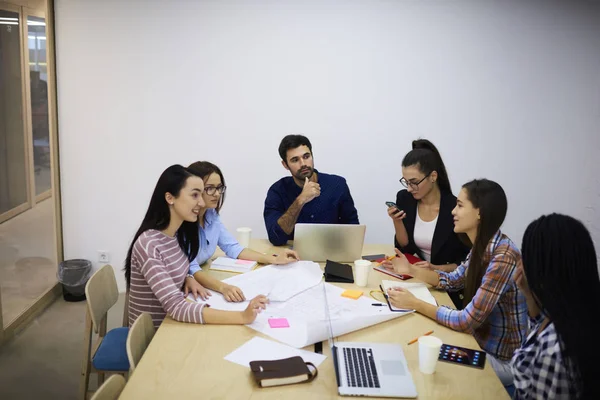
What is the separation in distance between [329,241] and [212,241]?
60 centimetres

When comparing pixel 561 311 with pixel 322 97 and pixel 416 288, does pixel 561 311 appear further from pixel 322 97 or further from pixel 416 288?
pixel 322 97

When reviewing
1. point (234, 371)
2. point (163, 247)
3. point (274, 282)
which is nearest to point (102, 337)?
A: point (163, 247)

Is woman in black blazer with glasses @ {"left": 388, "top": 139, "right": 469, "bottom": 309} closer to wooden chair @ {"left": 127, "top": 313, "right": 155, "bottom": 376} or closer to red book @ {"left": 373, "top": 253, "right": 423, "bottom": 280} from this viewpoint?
red book @ {"left": 373, "top": 253, "right": 423, "bottom": 280}

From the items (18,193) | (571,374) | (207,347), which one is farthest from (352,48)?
(571,374)

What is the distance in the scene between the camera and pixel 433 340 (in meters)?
1.73

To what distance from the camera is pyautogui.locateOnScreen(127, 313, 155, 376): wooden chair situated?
71.9 inches

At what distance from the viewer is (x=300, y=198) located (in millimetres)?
3123

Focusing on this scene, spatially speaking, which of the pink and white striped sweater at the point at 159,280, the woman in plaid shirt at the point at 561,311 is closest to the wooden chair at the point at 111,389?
the pink and white striped sweater at the point at 159,280

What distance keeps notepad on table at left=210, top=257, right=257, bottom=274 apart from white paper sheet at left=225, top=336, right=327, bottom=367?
0.80 metres

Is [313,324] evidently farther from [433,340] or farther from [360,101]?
[360,101]

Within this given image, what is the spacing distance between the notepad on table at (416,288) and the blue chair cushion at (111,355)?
116 cm

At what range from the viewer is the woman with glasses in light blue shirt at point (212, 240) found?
2.47 m

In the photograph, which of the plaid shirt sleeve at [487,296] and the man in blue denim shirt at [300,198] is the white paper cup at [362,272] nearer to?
the plaid shirt sleeve at [487,296]

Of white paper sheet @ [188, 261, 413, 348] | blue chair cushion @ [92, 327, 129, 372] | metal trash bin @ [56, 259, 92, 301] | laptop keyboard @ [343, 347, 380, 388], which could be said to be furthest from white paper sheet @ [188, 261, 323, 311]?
metal trash bin @ [56, 259, 92, 301]
